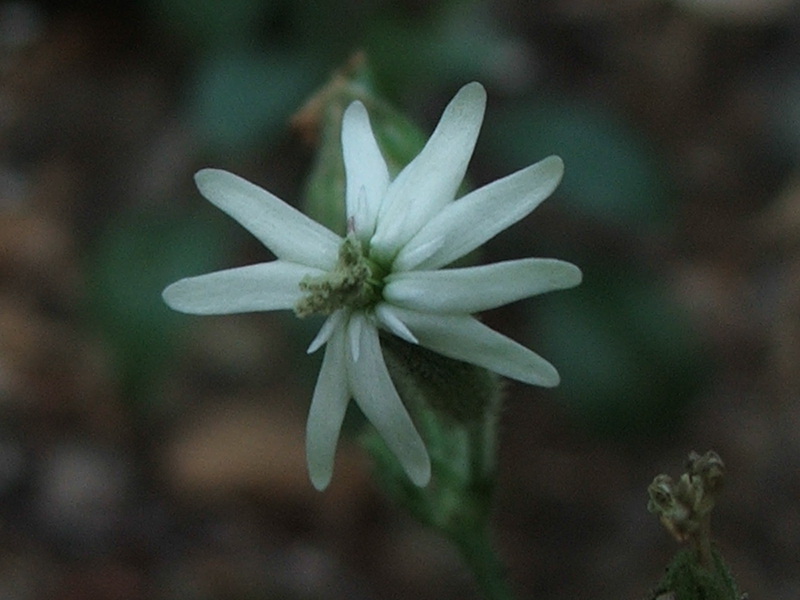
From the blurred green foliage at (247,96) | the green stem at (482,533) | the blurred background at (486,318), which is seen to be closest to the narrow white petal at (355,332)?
the green stem at (482,533)

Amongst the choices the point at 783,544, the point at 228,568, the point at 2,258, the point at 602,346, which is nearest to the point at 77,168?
the point at 2,258

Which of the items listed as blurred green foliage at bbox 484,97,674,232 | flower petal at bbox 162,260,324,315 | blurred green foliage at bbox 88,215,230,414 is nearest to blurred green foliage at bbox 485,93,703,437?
blurred green foliage at bbox 484,97,674,232

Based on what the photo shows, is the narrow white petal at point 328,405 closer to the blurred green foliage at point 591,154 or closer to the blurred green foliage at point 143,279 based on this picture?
the blurred green foliage at point 143,279

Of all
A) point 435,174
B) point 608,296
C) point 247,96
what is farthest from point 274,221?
point 608,296

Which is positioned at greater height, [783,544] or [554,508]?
[554,508]

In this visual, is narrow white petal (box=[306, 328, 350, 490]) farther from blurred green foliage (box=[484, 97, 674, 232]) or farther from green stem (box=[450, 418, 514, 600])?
blurred green foliage (box=[484, 97, 674, 232])

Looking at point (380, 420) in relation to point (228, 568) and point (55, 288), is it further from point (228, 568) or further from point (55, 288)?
point (55, 288)

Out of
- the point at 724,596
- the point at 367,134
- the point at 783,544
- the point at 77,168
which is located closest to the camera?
the point at 724,596
